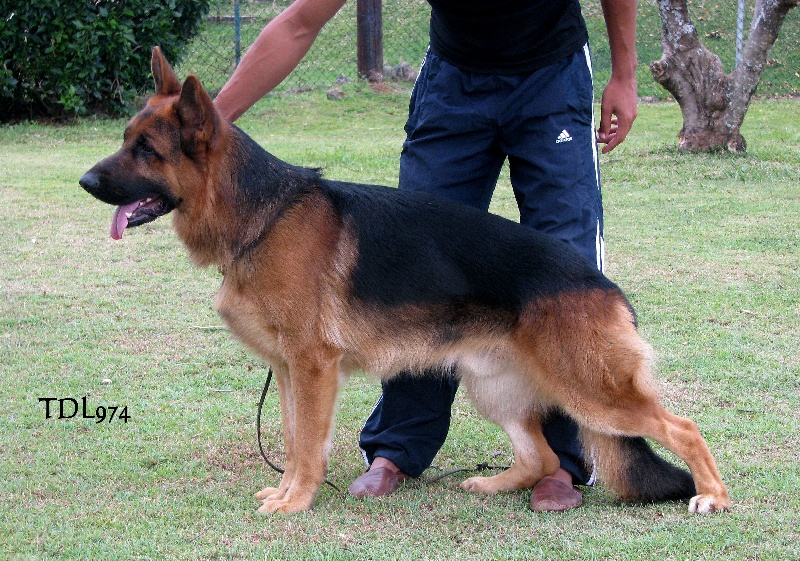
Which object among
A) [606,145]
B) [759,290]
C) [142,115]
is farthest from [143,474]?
[759,290]

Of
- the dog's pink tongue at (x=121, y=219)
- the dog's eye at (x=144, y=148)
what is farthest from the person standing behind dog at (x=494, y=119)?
the dog's pink tongue at (x=121, y=219)

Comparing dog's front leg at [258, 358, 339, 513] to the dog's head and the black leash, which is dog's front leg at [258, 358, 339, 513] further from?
the dog's head

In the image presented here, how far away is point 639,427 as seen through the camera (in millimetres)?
3771

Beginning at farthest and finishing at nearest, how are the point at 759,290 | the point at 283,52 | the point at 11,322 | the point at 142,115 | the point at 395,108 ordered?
the point at 395,108
the point at 759,290
the point at 11,322
the point at 283,52
the point at 142,115

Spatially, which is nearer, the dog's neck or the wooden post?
the dog's neck

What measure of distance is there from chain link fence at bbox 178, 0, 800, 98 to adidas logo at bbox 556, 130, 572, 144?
13237 mm

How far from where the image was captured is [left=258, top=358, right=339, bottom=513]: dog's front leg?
379cm

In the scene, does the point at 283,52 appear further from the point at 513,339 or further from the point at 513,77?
the point at 513,339

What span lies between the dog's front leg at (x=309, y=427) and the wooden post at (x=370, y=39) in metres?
12.9

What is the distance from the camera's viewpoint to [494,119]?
413cm

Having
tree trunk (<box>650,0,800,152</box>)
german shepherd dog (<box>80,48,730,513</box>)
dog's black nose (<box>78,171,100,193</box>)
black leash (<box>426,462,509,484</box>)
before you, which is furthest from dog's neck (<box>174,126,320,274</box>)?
tree trunk (<box>650,0,800,152</box>)

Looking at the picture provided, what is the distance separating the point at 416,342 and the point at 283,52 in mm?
1415

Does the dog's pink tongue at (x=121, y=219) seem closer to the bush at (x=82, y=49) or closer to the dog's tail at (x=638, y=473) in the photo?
the dog's tail at (x=638, y=473)

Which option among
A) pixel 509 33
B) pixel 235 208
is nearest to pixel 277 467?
pixel 235 208
